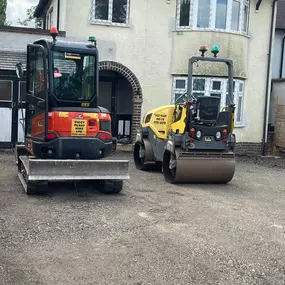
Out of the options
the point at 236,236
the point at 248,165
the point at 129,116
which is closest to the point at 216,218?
the point at 236,236

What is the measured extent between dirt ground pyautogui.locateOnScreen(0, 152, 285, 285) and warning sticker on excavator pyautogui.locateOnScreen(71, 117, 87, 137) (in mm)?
1180

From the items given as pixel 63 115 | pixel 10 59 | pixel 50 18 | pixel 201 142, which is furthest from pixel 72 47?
pixel 50 18

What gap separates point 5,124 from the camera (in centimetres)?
1523

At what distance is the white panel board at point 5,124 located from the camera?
15.2 m

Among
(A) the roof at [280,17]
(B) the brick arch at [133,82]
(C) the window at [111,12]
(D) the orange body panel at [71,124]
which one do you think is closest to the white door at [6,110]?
(B) the brick arch at [133,82]

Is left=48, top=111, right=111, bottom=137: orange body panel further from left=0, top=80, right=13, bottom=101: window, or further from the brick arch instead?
the brick arch

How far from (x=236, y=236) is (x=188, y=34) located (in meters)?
10.6

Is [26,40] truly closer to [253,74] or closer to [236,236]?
[253,74]

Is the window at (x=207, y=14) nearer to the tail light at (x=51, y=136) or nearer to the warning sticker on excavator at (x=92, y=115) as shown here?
the warning sticker on excavator at (x=92, y=115)

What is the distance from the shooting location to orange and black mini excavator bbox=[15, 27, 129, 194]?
27.2 ft

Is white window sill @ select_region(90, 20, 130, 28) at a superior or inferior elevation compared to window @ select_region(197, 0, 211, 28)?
inferior

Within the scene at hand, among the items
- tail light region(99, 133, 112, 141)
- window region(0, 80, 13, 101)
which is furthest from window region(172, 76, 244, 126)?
tail light region(99, 133, 112, 141)

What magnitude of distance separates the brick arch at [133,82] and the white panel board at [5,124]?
339 centimetres

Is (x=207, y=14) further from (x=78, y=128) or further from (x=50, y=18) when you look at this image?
(x=78, y=128)
